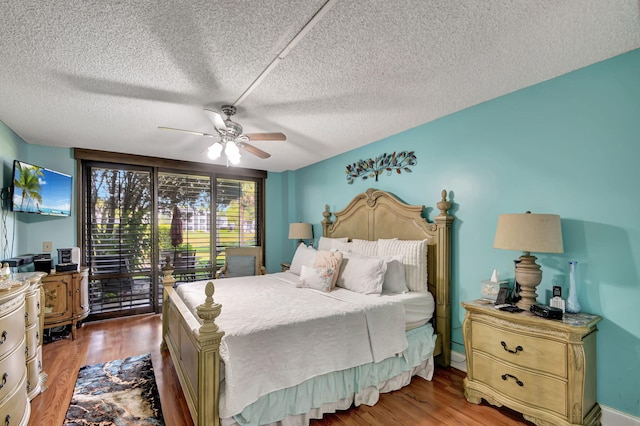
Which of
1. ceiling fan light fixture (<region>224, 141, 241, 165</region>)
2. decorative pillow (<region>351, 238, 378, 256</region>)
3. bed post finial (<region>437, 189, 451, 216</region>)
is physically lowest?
decorative pillow (<region>351, 238, 378, 256</region>)

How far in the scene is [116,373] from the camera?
2.78 m

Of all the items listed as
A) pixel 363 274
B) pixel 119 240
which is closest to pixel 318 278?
pixel 363 274

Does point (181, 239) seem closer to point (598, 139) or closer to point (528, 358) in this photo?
point (528, 358)

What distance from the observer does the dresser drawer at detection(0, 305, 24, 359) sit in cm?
175

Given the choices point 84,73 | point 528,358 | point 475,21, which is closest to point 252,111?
point 84,73

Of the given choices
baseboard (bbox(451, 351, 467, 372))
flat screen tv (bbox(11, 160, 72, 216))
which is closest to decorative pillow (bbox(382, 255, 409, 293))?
baseboard (bbox(451, 351, 467, 372))

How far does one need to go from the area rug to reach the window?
5.87ft

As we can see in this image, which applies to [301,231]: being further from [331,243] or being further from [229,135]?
[229,135]

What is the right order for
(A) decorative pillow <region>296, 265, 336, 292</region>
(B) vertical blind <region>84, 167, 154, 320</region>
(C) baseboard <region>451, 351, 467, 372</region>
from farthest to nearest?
(B) vertical blind <region>84, 167, 154, 320</region> < (A) decorative pillow <region>296, 265, 336, 292</region> < (C) baseboard <region>451, 351, 467, 372</region>

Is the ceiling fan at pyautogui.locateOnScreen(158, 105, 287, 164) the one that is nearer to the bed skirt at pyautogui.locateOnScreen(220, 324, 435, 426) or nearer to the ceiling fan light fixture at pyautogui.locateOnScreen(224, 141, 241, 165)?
the ceiling fan light fixture at pyautogui.locateOnScreen(224, 141, 241, 165)

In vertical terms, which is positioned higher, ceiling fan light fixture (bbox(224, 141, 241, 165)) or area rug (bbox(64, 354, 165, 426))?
ceiling fan light fixture (bbox(224, 141, 241, 165))

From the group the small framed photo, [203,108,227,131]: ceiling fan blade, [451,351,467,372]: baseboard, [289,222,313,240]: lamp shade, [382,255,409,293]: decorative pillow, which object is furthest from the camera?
[289,222,313,240]: lamp shade

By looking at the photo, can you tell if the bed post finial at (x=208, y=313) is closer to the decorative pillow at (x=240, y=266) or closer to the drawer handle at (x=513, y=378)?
the drawer handle at (x=513, y=378)

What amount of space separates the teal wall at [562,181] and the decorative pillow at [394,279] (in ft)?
1.70
